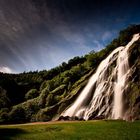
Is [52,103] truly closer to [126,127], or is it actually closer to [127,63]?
[127,63]

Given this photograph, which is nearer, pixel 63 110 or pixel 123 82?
pixel 123 82

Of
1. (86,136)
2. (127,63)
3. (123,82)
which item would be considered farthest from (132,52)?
(86,136)

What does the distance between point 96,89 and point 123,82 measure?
20.5ft

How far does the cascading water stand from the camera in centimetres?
4247

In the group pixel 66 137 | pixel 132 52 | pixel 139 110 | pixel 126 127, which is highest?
pixel 132 52

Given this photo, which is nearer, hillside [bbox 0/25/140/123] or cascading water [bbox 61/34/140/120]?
cascading water [bbox 61/34/140/120]

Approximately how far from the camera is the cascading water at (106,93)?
42.5m

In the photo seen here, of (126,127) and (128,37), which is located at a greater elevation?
(128,37)

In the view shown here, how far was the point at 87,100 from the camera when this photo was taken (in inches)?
1886

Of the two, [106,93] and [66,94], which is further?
[66,94]

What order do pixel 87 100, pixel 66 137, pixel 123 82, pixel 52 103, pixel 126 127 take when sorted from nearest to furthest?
pixel 66 137 → pixel 126 127 → pixel 123 82 → pixel 87 100 → pixel 52 103

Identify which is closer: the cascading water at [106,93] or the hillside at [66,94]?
the cascading water at [106,93]

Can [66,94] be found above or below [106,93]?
above

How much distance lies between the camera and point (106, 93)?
45.5 meters
